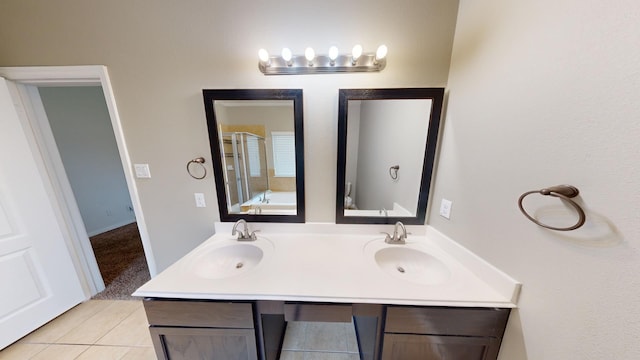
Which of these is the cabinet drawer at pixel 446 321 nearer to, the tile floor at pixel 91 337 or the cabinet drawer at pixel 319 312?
the cabinet drawer at pixel 319 312

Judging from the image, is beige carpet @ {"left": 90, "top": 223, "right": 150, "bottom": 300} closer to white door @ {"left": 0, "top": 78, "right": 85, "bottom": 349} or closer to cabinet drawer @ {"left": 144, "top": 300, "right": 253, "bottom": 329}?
white door @ {"left": 0, "top": 78, "right": 85, "bottom": 349}

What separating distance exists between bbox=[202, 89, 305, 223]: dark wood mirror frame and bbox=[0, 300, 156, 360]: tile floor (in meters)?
1.16

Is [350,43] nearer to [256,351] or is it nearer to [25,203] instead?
[256,351]

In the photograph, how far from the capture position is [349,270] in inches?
39.4

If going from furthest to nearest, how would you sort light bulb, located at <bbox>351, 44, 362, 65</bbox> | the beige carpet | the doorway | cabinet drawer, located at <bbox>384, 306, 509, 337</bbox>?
the doorway, the beige carpet, light bulb, located at <bbox>351, 44, 362, 65</bbox>, cabinet drawer, located at <bbox>384, 306, 509, 337</bbox>

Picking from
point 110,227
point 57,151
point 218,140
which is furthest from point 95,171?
point 218,140

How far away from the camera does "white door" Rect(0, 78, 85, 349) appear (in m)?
1.26

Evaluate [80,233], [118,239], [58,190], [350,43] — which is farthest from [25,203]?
[350,43]

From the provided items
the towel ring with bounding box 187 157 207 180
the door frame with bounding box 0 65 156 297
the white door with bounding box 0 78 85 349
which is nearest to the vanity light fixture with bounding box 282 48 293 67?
the towel ring with bounding box 187 157 207 180

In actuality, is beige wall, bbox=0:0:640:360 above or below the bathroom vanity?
above

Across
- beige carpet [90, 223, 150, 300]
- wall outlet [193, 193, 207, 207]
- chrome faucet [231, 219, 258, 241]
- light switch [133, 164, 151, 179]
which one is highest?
light switch [133, 164, 151, 179]

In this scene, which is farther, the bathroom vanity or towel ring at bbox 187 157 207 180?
towel ring at bbox 187 157 207 180

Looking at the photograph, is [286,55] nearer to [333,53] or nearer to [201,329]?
[333,53]

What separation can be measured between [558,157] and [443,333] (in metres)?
0.86
